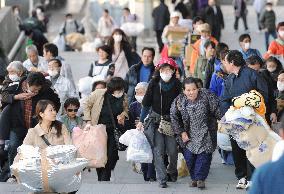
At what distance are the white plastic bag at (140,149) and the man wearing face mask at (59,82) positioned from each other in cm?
233

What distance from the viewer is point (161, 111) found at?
1257 centimetres

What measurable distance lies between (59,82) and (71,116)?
1723 mm

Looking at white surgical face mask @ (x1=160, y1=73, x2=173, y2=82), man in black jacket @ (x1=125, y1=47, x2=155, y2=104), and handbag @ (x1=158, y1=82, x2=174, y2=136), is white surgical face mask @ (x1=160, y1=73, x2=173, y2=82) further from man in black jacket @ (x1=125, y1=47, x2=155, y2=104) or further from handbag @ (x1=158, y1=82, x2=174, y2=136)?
man in black jacket @ (x1=125, y1=47, x2=155, y2=104)

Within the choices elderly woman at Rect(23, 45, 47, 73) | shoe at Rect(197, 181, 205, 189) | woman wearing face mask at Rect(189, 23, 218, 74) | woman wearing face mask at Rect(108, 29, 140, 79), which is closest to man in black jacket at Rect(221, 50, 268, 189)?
shoe at Rect(197, 181, 205, 189)

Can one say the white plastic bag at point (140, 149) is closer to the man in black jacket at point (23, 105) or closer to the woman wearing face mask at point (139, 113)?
the woman wearing face mask at point (139, 113)

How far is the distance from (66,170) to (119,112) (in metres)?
2.92

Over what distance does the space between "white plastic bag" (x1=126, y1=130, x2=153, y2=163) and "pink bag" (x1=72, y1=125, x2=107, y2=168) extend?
0.41 metres

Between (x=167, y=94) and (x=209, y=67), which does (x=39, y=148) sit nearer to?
(x=167, y=94)

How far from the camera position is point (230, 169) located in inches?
557

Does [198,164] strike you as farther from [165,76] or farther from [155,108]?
[165,76]

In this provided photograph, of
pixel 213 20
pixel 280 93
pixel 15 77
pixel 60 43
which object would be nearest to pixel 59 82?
pixel 15 77

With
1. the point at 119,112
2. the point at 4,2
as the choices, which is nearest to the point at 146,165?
the point at 119,112

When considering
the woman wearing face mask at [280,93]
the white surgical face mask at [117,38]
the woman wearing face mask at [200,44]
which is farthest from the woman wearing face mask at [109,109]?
the white surgical face mask at [117,38]

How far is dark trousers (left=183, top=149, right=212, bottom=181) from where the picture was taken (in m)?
12.3
